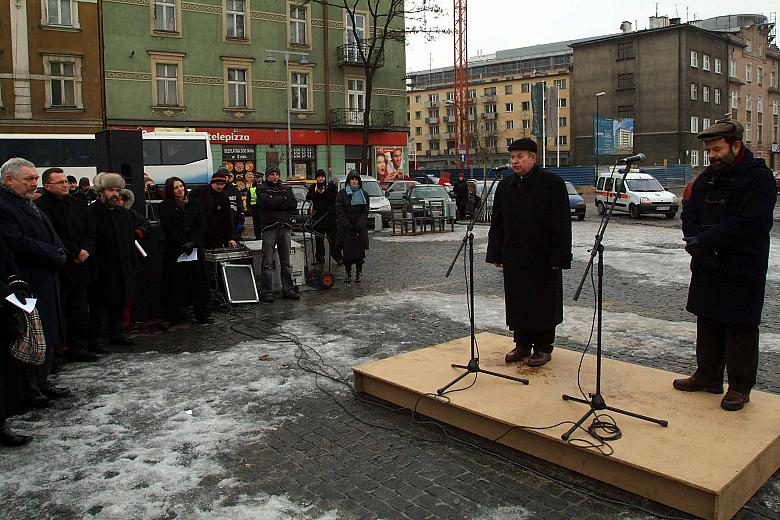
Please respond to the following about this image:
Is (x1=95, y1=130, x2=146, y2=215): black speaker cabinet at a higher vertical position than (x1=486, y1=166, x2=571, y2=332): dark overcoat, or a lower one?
higher

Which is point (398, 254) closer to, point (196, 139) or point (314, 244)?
point (314, 244)

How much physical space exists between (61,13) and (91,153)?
31.6ft

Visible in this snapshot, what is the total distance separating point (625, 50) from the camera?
214 ft

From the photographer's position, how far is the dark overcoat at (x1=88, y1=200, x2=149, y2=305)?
7.57 m

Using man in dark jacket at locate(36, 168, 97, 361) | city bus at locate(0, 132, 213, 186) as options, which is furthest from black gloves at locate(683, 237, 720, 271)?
city bus at locate(0, 132, 213, 186)

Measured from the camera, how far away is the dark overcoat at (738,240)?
464cm

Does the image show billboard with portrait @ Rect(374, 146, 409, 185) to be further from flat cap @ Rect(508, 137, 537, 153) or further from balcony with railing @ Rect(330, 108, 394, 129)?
flat cap @ Rect(508, 137, 537, 153)

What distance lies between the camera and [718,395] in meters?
4.98

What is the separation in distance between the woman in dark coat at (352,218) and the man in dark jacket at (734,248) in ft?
24.5

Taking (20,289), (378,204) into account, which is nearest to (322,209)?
(20,289)

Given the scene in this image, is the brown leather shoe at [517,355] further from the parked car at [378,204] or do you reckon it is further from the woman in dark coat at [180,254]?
the parked car at [378,204]

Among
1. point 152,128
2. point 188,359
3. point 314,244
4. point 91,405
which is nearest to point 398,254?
point 314,244

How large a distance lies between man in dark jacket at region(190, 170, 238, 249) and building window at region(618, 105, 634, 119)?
62.0m

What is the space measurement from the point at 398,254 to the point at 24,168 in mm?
11458
